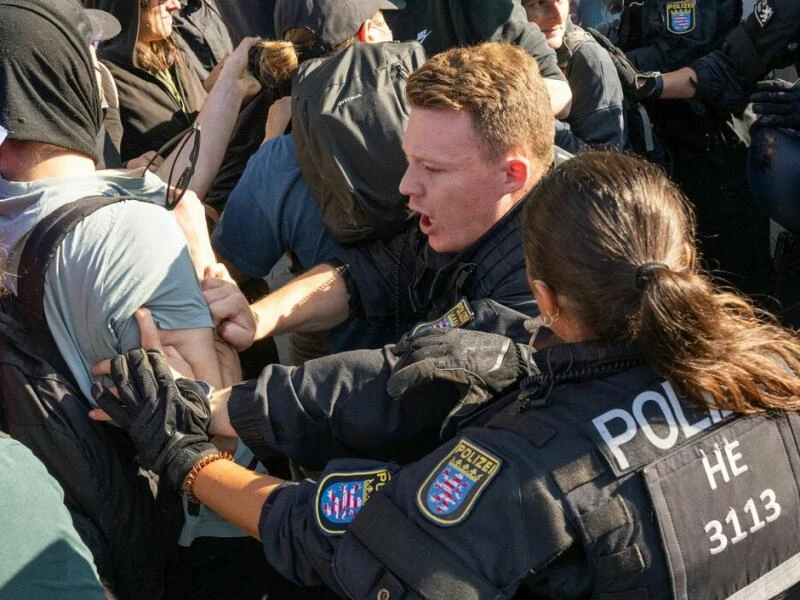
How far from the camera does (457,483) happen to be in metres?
1.39

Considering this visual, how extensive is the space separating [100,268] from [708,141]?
292 cm

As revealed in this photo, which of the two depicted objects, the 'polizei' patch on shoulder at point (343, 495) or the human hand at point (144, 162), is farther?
the human hand at point (144, 162)

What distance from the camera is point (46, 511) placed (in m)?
1.27

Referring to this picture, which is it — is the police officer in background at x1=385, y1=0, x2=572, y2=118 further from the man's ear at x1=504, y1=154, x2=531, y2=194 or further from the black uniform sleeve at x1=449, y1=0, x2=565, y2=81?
the man's ear at x1=504, y1=154, x2=531, y2=194

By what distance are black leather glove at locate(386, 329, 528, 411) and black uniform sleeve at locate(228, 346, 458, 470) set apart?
0.36ft

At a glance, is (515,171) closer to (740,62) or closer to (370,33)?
(370,33)

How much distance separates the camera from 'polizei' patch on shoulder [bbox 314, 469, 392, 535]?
154 centimetres

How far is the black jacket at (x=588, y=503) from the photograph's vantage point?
134 centimetres

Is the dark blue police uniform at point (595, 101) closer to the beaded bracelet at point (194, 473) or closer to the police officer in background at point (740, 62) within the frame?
the police officer in background at point (740, 62)

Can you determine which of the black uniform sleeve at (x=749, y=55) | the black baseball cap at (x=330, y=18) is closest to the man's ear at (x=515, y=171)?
the black baseball cap at (x=330, y=18)

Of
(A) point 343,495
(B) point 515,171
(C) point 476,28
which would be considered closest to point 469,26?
(C) point 476,28

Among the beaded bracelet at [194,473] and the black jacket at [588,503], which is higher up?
the black jacket at [588,503]

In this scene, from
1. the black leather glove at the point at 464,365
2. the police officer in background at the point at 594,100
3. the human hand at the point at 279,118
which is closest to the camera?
the black leather glove at the point at 464,365

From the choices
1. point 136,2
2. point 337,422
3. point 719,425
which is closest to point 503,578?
point 719,425
